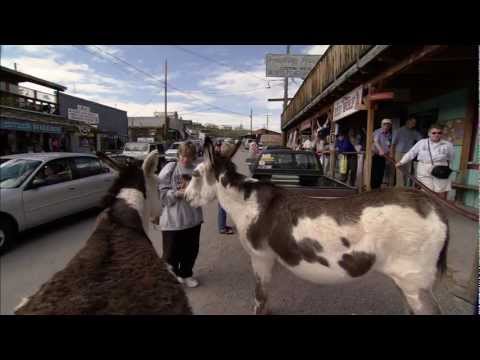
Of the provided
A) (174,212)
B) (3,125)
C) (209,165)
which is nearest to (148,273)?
(209,165)

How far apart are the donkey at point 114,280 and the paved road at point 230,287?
5.34ft

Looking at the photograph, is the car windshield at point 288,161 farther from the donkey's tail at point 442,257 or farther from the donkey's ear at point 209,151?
the donkey's tail at point 442,257

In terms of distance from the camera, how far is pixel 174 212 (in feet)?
9.58

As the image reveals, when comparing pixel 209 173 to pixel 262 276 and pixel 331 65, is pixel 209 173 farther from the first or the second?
pixel 331 65

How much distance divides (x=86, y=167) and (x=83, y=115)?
13.4m

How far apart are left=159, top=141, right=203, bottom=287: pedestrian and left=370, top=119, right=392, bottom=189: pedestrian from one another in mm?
4669

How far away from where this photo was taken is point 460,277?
3.13 m

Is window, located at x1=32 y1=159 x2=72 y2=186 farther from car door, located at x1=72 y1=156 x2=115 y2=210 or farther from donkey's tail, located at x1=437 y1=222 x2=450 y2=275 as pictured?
donkey's tail, located at x1=437 y1=222 x2=450 y2=275

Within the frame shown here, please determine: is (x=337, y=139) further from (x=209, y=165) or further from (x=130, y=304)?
(x=130, y=304)

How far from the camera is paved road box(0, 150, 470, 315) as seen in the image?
8.77ft

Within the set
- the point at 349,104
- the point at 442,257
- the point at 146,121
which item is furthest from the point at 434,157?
the point at 146,121

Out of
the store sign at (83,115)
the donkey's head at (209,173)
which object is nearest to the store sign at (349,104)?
the donkey's head at (209,173)

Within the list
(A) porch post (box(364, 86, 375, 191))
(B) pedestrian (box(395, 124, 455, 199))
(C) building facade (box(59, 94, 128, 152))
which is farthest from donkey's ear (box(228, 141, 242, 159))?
(C) building facade (box(59, 94, 128, 152))
